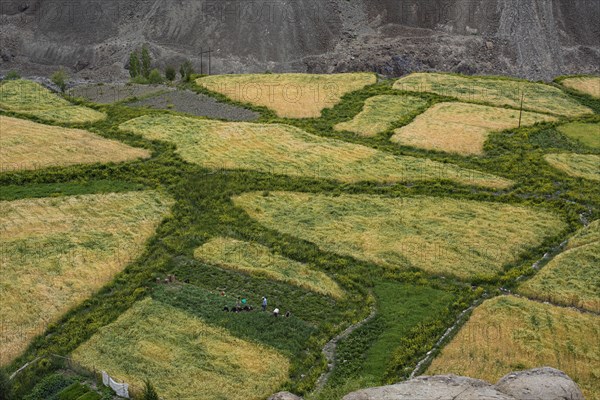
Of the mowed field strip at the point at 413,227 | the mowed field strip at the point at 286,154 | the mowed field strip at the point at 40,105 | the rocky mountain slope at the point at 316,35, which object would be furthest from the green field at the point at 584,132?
the rocky mountain slope at the point at 316,35

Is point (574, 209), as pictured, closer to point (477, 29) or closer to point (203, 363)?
point (203, 363)

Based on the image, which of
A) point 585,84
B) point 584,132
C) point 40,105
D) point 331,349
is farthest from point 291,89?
point 331,349

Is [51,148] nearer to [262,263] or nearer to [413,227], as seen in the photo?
[262,263]

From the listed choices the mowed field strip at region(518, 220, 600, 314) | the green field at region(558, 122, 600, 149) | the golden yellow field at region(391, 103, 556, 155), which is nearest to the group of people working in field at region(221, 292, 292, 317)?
the mowed field strip at region(518, 220, 600, 314)

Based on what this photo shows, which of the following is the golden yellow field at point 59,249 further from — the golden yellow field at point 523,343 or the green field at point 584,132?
the green field at point 584,132

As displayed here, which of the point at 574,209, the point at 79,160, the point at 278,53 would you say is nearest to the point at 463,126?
the point at 574,209

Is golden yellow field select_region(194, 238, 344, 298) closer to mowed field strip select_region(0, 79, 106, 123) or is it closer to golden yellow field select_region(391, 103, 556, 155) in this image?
golden yellow field select_region(391, 103, 556, 155)
